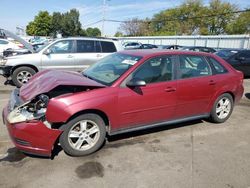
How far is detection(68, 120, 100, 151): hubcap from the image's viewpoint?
383 centimetres

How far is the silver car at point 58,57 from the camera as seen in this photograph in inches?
338

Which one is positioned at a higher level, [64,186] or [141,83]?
[141,83]

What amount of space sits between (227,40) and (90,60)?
26330 millimetres

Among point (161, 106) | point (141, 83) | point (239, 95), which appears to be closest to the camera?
point (141, 83)

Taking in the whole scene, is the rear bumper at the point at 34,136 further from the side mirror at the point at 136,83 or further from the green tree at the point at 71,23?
the green tree at the point at 71,23

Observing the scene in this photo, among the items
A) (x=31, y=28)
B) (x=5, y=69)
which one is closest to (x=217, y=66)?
(x=5, y=69)

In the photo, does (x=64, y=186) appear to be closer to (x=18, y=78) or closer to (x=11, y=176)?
(x=11, y=176)

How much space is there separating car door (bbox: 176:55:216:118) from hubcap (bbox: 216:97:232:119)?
44cm

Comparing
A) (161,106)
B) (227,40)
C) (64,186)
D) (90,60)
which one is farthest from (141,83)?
(227,40)

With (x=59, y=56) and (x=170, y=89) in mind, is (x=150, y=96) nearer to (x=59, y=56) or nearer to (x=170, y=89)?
(x=170, y=89)

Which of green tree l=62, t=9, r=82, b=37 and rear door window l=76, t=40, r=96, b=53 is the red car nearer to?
rear door window l=76, t=40, r=96, b=53

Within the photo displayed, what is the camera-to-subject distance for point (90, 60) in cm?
931

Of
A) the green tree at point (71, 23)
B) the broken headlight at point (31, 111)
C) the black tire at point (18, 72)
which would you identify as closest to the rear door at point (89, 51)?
the black tire at point (18, 72)

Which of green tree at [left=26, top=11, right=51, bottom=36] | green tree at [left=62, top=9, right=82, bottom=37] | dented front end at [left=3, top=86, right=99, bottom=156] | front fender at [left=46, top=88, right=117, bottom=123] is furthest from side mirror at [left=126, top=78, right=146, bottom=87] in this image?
green tree at [left=26, top=11, right=51, bottom=36]
